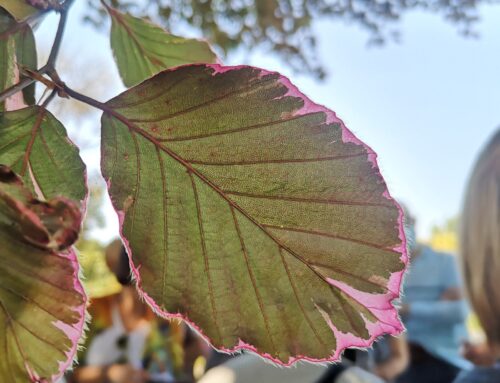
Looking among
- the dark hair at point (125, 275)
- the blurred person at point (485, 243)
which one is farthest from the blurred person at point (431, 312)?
the dark hair at point (125, 275)

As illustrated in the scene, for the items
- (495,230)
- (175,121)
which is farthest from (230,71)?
(495,230)

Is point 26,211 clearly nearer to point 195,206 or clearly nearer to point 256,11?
point 195,206

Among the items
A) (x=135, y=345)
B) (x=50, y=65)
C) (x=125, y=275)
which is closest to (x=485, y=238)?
(x=125, y=275)

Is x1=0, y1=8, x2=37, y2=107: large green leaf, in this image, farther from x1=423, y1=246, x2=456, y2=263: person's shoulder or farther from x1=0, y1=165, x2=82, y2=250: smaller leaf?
x1=423, y1=246, x2=456, y2=263: person's shoulder

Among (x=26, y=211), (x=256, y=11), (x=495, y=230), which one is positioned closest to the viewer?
(x=26, y=211)

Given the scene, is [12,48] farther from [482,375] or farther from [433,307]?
[433,307]

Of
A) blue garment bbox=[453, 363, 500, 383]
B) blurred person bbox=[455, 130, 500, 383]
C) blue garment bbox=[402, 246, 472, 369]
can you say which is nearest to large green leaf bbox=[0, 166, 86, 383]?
blue garment bbox=[453, 363, 500, 383]
